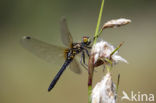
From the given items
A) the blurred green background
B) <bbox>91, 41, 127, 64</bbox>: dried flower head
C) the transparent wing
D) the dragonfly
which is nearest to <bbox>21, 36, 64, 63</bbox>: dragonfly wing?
the dragonfly

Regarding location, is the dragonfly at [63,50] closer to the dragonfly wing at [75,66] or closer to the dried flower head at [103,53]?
the dragonfly wing at [75,66]

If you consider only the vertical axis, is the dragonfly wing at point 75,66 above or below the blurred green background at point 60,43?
below

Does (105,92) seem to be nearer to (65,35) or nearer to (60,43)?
(65,35)

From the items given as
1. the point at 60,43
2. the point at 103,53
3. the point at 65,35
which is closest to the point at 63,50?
the point at 65,35

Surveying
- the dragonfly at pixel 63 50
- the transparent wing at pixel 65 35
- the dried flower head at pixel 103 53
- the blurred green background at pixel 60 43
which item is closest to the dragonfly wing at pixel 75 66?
the dragonfly at pixel 63 50

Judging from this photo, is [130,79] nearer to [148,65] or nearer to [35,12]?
[148,65]

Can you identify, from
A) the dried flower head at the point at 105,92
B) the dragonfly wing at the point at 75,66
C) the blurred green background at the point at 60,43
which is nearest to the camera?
the dried flower head at the point at 105,92

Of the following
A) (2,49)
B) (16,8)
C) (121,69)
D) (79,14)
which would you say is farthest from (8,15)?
(121,69)
